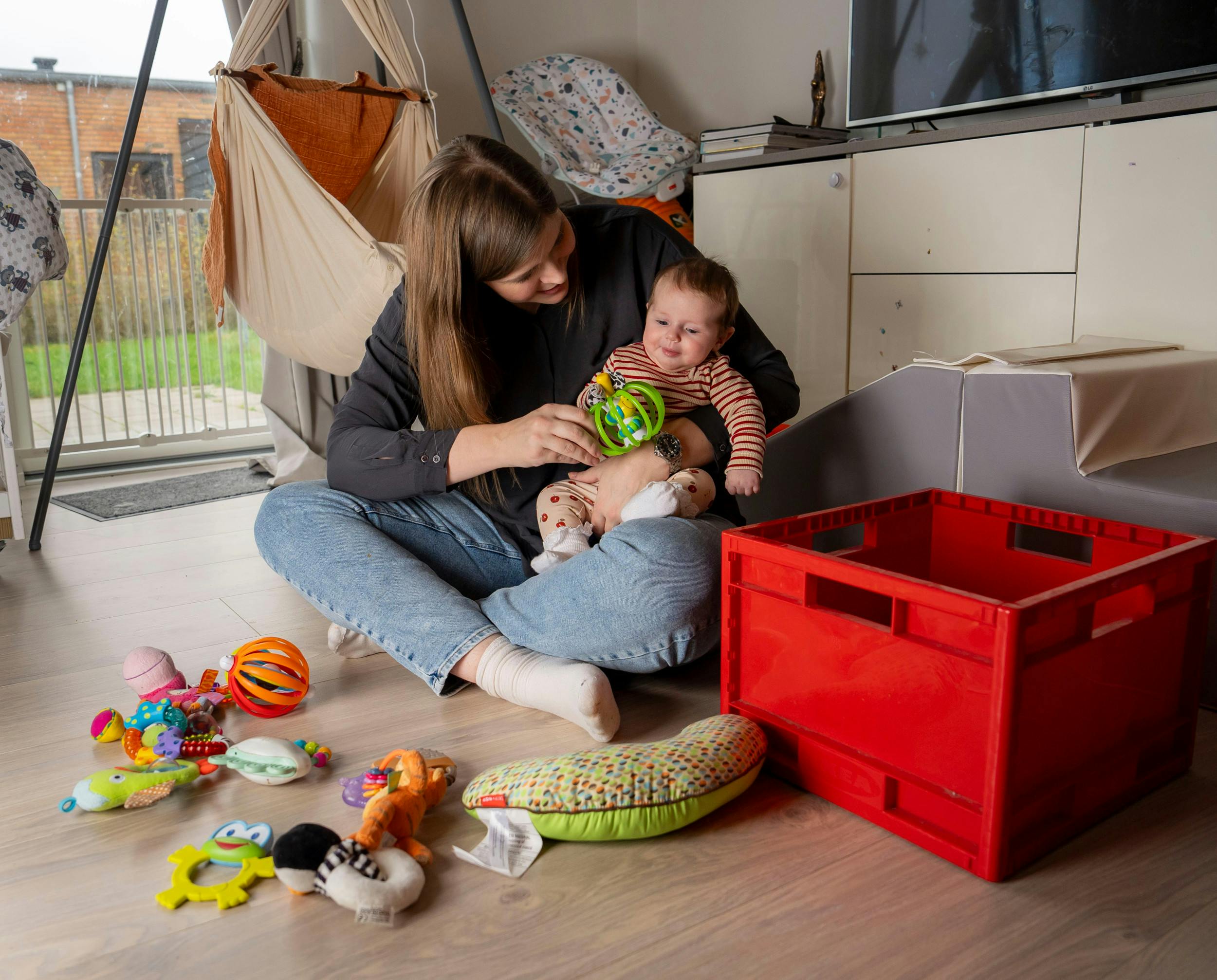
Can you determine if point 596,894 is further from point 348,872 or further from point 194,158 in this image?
point 194,158

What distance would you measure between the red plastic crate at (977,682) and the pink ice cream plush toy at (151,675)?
717 mm

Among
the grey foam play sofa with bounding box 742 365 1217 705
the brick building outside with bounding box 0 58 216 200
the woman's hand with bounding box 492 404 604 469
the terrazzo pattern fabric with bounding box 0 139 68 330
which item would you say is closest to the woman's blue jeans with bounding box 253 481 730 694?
the woman's hand with bounding box 492 404 604 469

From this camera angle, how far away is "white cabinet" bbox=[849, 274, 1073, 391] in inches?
78.2

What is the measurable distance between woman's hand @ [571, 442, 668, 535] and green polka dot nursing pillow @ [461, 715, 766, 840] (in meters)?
0.42

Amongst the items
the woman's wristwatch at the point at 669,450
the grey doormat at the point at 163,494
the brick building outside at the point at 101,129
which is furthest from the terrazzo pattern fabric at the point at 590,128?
the woman's wristwatch at the point at 669,450

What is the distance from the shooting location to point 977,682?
0.84 m

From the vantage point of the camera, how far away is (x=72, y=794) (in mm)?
1047

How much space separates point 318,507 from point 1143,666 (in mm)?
1022

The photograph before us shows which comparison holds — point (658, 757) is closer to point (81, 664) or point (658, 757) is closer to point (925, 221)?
point (81, 664)

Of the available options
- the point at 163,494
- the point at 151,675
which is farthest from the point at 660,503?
the point at 163,494

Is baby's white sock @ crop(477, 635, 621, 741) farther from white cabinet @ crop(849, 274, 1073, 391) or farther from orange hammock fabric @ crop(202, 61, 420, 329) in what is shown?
orange hammock fabric @ crop(202, 61, 420, 329)

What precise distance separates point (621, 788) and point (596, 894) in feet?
0.31

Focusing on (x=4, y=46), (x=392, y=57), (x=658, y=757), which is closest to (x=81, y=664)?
(x=658, y=757)

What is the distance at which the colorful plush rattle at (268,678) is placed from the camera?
3.95 ft
